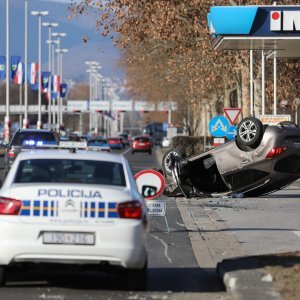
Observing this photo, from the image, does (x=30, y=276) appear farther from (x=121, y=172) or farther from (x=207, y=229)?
(x=207, y=229)

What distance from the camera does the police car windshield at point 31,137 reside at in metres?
33.0

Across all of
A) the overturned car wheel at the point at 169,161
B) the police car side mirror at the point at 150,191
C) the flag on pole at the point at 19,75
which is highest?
the flag on pole at the point at 19,75

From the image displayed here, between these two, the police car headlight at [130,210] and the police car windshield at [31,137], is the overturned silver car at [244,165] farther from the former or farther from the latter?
the police car headlight at [130,210]

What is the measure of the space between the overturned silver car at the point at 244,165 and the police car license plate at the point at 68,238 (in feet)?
40.3

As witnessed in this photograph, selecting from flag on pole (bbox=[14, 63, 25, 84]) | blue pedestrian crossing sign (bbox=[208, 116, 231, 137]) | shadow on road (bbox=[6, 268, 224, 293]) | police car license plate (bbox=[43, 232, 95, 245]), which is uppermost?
flag on pole (bbox=[14, 63, 25, 84])

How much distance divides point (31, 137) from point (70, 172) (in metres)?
22.8

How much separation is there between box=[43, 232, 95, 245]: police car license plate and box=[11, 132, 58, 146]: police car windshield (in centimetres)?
2304

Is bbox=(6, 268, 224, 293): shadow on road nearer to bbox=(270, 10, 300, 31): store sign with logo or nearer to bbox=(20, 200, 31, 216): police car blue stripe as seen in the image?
bbox=(20, 200, 31, 216): police car blue stripe

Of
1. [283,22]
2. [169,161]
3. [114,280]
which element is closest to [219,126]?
[283,22]

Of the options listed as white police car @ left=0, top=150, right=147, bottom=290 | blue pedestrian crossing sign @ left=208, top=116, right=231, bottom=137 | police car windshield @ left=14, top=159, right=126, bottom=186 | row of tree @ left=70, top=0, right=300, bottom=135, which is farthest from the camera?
row of tree @ left=70, top=0, right=300, bottom=135

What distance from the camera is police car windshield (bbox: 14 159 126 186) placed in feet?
34.7

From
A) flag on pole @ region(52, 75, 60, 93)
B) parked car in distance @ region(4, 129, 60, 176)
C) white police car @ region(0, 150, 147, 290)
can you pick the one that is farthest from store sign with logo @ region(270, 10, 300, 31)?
flag on pole @ region(52, 75, 60, 93)

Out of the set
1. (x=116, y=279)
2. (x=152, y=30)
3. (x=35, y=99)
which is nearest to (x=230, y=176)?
(x=116, y=279)

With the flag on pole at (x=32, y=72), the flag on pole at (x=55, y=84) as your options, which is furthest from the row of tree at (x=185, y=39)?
the flag on pole at (x=55, y=84)
